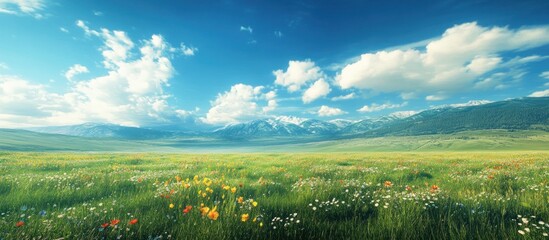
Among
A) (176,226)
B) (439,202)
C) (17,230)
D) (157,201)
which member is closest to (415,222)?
(439,202)

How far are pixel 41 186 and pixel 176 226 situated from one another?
725 centimetres

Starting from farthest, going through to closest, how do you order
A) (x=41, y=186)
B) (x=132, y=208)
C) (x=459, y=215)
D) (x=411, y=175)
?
(x=411, y=175) < (x=41, y=186) < (x=132, y=208) < (x=459, y=215)

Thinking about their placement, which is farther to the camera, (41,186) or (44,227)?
(41,186)

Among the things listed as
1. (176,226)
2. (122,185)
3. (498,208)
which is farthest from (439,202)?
(122,185)

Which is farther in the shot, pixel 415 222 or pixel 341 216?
pixel 341 216

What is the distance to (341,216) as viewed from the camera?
4.80 metres

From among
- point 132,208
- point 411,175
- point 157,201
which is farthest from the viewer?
point 411,175

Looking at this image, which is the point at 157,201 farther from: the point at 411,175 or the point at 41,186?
the point at 411,175

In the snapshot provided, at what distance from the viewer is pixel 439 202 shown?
16.7ft

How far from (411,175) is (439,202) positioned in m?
7.44

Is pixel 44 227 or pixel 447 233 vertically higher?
pixel 44 227

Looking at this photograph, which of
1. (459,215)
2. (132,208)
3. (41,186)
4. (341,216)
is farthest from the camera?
(41,186)

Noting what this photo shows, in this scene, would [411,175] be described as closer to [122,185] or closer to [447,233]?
[447,233]

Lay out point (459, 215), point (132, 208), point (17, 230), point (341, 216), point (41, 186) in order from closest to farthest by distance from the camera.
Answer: point (17, 230), point (459, 215), point (341, 216), point (132, 208), point (41, 186)
